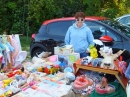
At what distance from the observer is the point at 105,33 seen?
609 centimetres

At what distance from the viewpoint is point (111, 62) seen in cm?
427

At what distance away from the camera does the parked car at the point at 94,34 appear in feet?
19.2

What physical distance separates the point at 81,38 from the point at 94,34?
1353 millimetres

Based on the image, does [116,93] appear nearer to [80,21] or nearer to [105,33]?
[80,21]

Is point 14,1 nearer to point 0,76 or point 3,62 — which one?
point 3,62

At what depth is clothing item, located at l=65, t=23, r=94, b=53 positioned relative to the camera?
16.6ft

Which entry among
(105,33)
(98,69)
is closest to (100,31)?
(105,33)

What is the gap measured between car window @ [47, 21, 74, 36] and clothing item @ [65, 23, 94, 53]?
1.67 metres

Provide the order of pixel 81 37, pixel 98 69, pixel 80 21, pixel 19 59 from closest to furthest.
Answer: pixel 98 69 → pixel 80 21 → pixel 81 37 → pixel 19 59

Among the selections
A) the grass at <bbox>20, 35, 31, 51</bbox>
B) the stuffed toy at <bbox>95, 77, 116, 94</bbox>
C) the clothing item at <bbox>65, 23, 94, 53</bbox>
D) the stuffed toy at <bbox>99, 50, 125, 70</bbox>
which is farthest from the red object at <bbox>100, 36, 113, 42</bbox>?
the grass at <bbox>20, 35, 31, 51</bbox>

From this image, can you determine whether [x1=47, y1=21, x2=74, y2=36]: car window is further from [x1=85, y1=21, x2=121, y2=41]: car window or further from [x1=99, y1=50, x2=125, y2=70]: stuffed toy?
[x1=99, y1=50, x2=125, y2=70]: stuffed toy

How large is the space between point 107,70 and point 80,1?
31.1ft

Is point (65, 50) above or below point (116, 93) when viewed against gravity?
above

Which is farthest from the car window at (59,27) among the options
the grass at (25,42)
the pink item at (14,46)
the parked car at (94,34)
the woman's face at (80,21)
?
the grass at (25,42)
